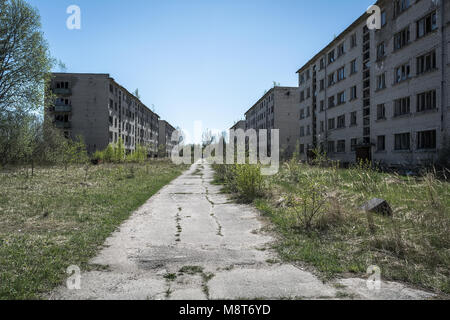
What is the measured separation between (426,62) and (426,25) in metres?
2.44

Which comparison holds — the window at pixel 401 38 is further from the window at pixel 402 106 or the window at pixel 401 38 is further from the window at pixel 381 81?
the window at pixel 402 106

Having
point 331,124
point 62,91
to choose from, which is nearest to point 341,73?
point 331,124

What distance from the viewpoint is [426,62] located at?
20.1 m

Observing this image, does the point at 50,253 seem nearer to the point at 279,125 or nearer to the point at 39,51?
the point at 39,51

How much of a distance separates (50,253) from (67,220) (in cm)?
260

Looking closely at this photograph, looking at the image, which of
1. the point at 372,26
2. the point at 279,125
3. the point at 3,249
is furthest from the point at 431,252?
the point at 279,125

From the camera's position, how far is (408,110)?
72.1 feet

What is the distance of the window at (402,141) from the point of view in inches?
860

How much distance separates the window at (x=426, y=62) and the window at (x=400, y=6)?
4.34 meters

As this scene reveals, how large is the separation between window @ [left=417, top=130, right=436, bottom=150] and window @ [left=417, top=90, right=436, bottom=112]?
1.61m

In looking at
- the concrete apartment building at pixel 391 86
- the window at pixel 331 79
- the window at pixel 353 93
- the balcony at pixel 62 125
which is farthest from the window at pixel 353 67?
the balcony at pixel 62 125

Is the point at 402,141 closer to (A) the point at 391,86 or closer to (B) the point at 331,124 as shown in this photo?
(A) the point at 391,86

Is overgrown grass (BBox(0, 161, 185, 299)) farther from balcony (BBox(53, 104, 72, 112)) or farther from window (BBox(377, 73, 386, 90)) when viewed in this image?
balcony (BBox(53, 104, 72, 112))

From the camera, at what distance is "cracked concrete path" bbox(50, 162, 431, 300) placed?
3.31 metres
